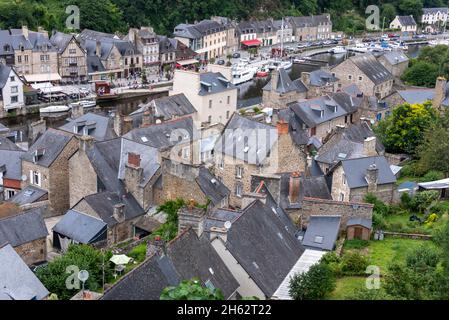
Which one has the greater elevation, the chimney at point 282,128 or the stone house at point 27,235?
the chimney at point 282,128

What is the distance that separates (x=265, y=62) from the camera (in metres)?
82.6

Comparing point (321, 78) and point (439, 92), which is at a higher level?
point (439, 92)

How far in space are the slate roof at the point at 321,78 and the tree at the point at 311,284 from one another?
1429 inches

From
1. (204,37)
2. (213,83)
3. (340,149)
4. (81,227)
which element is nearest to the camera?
(81,227)

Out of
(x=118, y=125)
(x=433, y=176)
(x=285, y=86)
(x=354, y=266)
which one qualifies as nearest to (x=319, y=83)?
(x=285, y=86)

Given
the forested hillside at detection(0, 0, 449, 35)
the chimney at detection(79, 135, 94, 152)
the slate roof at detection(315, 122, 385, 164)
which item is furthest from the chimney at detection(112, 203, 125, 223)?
the forested hillside at detection(0, 0, 449, 35)

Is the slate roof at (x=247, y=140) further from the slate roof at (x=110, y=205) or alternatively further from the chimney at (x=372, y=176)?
the slate roof at (x=110, y=205)

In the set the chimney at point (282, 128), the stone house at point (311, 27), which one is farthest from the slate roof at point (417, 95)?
the stone house at point (311, 27)

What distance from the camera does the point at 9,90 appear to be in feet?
186

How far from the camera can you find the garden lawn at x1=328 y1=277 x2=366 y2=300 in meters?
A: 22.7

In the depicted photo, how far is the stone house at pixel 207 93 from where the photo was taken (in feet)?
154

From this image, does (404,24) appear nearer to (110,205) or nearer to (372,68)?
(372,68)

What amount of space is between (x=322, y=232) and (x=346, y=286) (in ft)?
15.9

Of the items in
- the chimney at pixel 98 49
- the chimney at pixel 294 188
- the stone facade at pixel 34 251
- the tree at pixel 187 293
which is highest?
the tree at pixel 187 293
